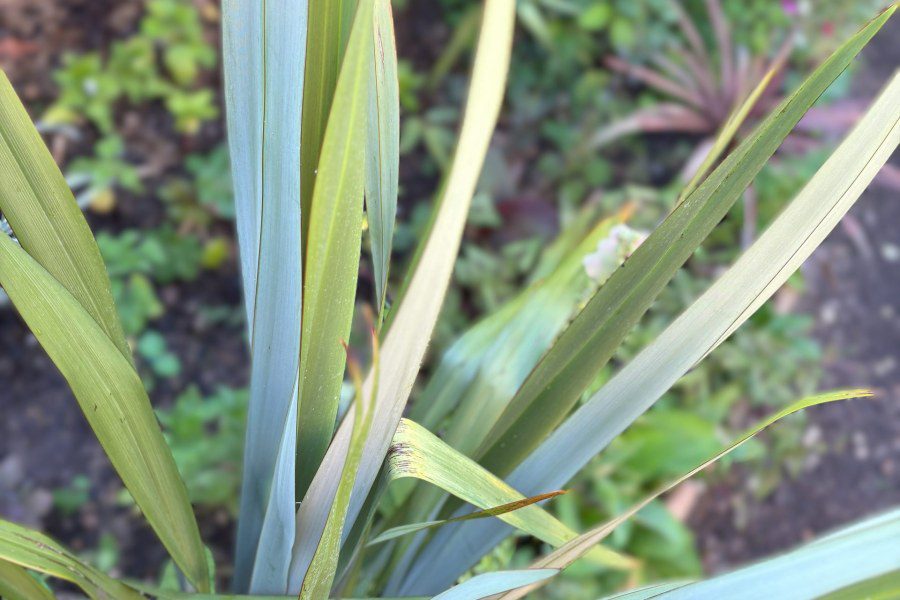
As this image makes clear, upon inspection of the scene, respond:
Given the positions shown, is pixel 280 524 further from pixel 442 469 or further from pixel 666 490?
pixel 666 490

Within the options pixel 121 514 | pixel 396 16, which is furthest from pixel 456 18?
pixel 121 514

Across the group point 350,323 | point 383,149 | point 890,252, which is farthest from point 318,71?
point 890,252

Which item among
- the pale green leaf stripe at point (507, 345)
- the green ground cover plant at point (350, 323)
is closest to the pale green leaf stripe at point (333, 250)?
the green ground cover plant at point (350, 323)

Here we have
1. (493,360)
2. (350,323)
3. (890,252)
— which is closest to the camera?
(350,323)

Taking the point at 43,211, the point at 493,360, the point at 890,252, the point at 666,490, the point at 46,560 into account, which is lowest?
the point at 46,560

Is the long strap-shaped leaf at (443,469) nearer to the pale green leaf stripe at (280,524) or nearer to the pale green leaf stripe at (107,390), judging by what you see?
the pale green leaf stripe at (280,524)

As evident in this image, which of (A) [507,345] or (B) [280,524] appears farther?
(A) [507,345]
